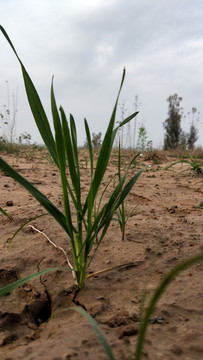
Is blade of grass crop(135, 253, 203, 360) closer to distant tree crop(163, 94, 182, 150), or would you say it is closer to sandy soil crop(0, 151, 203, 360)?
sandy soil crop(0, 151, 203, 360)

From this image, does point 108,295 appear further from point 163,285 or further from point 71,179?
point 163,285

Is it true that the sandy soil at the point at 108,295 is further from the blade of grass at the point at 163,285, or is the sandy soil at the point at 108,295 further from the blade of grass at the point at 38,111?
the blade of grass at the point at 38,111

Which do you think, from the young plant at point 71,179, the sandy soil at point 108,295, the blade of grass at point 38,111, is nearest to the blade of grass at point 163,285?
the sandy soil at point 108,295

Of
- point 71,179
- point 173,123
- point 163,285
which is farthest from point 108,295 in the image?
point 173,123

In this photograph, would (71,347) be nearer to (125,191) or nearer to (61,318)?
(61,318)

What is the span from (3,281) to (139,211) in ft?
2.55

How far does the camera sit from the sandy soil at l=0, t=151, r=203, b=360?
1.78 feet

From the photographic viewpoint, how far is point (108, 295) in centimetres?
75

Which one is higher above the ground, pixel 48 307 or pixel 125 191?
pixel 125 191

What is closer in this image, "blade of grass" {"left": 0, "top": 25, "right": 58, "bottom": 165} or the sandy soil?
the sandy soil

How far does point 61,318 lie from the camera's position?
68 cm

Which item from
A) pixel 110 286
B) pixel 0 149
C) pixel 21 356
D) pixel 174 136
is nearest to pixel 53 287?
pixel 110 286

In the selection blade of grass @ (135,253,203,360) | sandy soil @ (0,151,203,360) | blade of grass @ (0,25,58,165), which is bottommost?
sandy soil @ (0,151,203,360)

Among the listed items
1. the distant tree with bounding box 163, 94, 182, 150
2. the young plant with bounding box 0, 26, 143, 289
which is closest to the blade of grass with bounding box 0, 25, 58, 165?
the young plant with bounding box 0, 26, 143, 289
